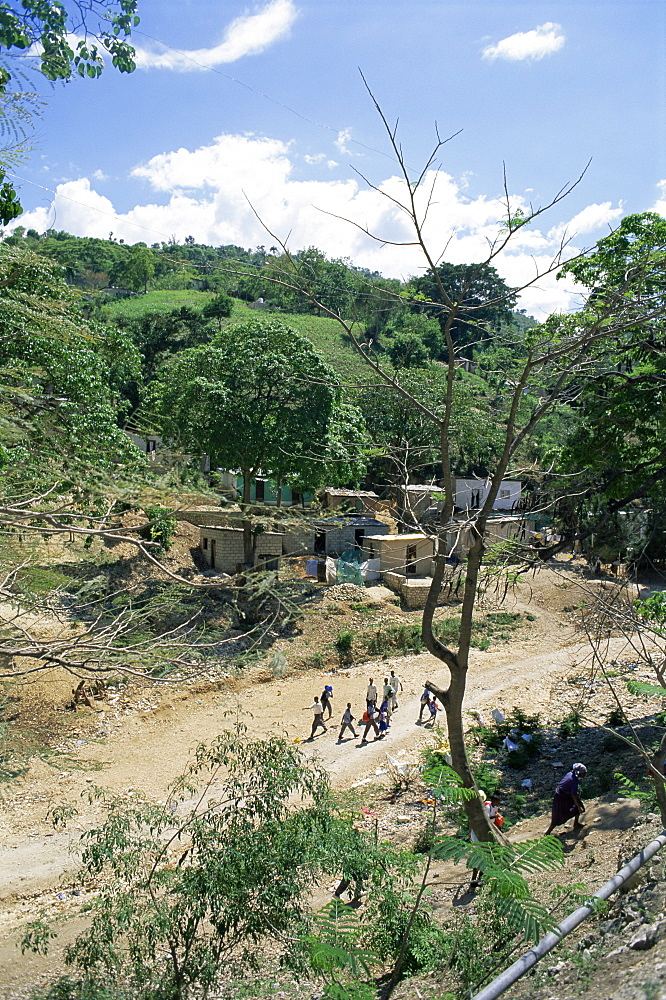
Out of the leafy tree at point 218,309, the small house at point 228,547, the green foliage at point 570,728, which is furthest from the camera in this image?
the leafy tree at point 218,309

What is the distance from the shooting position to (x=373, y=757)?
38.7 feet

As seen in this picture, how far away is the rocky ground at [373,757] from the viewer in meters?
3.78

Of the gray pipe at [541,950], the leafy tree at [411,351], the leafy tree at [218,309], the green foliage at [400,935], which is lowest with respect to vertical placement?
the green foliage at [400,935]

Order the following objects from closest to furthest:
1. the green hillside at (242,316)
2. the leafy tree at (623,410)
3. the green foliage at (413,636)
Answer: the leafy tree at (623,410)
the green foliage at (413,636)
the green hillside at (242,316)

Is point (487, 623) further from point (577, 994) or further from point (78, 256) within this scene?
A: point (78, 256)

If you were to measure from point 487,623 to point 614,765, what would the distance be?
9347 mm

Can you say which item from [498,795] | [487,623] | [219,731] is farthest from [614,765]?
[487,623]

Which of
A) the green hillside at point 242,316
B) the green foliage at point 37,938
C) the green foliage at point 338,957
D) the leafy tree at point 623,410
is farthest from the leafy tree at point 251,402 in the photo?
the green hillside at point 242,316

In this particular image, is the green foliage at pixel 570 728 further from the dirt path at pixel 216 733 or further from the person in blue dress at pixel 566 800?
the person in blue dress at pixel 566 800

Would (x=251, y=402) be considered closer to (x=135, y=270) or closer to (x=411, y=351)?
(x=411, y=351)

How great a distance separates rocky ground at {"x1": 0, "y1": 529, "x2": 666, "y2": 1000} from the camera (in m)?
3.78

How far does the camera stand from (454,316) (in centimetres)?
457

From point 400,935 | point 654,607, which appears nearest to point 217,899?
point 400,935

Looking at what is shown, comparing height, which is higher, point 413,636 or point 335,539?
point 335,539
